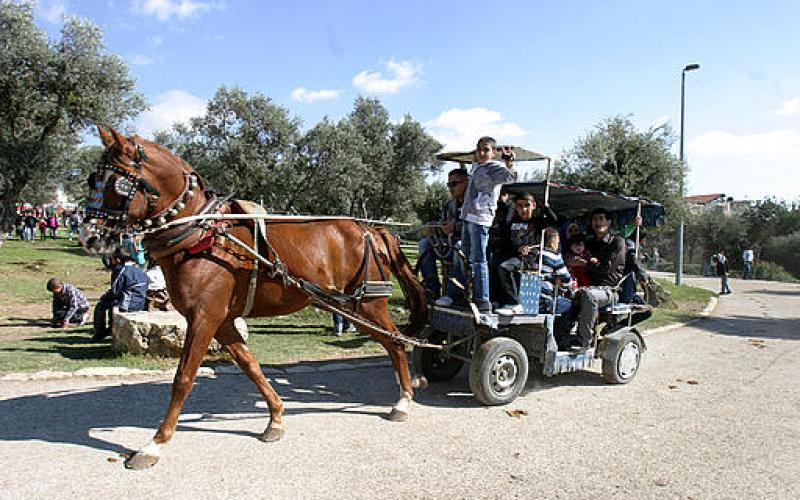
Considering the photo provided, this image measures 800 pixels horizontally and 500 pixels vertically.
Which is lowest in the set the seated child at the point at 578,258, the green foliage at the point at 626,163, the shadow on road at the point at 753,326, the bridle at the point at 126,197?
the shadow on road at the point at 753,326

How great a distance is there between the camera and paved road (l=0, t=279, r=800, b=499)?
3.78 meters

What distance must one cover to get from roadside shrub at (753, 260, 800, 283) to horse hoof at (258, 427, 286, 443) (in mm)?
35925

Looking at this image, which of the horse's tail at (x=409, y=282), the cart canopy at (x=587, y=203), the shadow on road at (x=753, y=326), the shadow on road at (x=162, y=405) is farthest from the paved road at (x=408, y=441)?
the shadow on road at (x=753, y=326)

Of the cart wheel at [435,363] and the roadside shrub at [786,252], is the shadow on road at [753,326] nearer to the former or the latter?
the cart wheel at [435,363]

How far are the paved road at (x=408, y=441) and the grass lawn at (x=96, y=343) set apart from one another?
99 cm

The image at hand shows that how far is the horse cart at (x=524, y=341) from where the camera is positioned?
564 centimetres

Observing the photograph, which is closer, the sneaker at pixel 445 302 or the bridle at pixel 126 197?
the bridle at pixel 126 197

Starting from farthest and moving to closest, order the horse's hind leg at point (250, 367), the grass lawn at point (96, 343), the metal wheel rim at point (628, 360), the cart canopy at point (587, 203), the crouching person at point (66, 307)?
the crouching person at point (66, 307)
the grass lawn at point (96, 343)
the metal wheel rim at point (628, 360)
the cart canopy at point (587, 203)
the horse's hind leg at point (250, 367)

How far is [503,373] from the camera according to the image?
5766mm

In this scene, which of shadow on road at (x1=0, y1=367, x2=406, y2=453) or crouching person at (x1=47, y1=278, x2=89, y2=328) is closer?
shadow on road at (x1=0, y1=367, x2=406, y2=453)

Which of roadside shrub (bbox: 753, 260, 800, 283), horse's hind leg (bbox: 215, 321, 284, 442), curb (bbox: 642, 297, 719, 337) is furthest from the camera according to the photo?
roadside shrub (bbox: 753, 260, 800, 283)

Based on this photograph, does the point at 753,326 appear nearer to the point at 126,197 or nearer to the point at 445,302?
the point at 445,302

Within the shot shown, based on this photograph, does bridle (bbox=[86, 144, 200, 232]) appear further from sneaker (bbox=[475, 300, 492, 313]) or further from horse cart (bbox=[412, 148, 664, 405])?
sneaker (bbox=[475, 300, 492, 313])

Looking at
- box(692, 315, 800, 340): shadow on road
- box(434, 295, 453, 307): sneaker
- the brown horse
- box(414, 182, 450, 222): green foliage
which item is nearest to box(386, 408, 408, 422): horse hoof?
the brown horse
